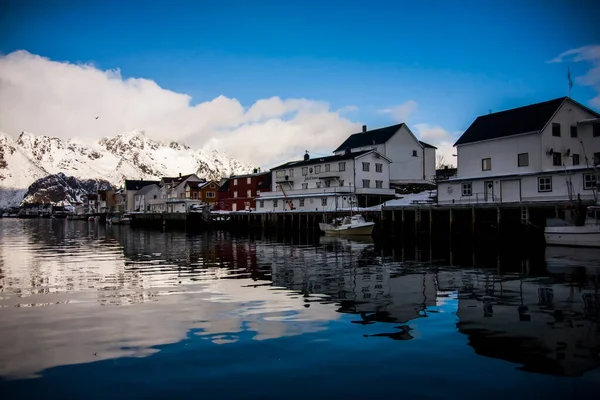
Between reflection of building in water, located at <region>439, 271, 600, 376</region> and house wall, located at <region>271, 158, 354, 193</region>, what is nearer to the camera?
reflection of building in water, located at <region>439, 271, 600, 376</region>

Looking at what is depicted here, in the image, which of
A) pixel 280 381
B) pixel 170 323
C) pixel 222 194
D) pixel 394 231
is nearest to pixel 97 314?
pixel 170 323

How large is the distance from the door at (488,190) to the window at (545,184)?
478 centimetres

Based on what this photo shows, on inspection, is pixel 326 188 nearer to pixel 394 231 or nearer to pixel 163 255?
pixel 394 231

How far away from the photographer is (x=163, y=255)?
35906 millimetres


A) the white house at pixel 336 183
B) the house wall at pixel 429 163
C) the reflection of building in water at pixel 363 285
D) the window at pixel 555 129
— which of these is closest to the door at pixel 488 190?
the window at pixel 555 129

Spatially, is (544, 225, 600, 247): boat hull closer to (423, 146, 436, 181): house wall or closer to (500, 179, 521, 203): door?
(500, 179, 521, 203): door

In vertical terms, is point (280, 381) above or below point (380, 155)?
below

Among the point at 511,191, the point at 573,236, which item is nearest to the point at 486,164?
the point at 511,191

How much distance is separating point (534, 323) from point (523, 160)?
3957 cm

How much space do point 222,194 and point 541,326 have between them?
94.9 meters

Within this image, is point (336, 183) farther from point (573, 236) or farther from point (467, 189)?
point (573, 236)

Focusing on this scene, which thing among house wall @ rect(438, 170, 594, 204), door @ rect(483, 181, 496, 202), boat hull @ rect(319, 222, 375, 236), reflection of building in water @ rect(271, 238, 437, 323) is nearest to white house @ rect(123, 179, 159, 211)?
boat hull @ rect(319, 222, 375, 236)

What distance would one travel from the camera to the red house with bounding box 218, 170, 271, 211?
304 feet

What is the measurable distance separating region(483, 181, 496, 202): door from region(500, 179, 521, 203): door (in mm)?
1079
